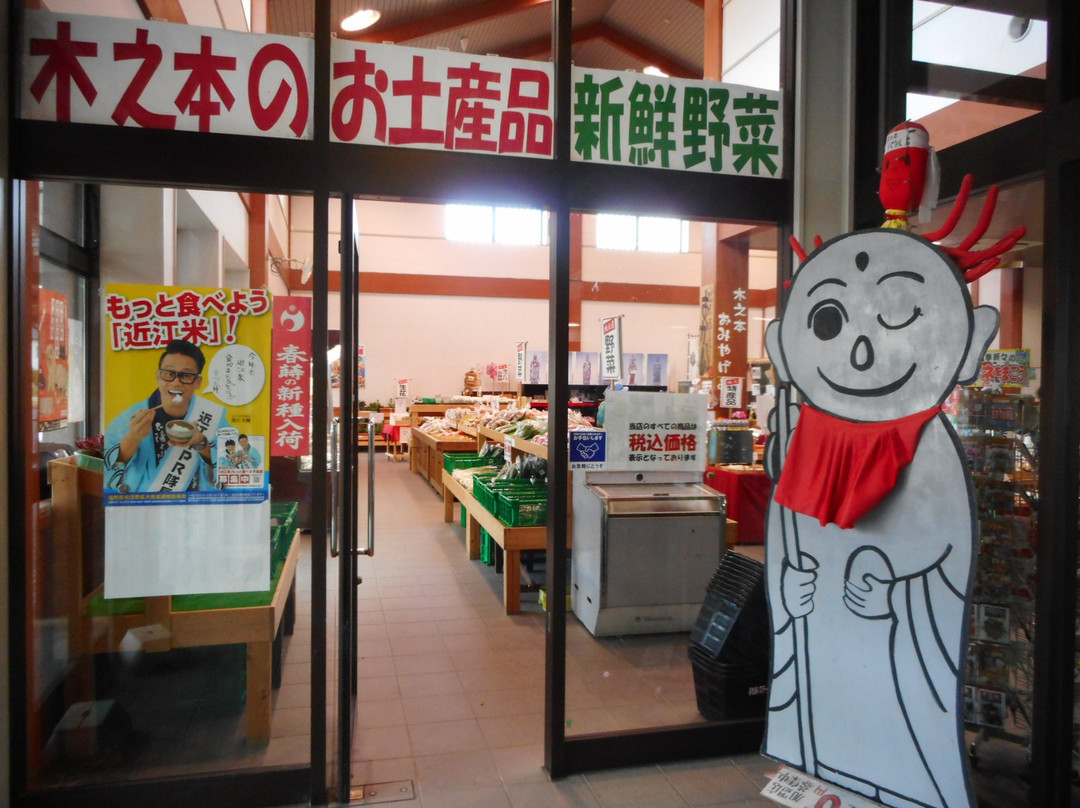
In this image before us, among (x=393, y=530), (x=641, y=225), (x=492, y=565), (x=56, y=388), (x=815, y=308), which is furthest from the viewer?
(x=393, y=530)

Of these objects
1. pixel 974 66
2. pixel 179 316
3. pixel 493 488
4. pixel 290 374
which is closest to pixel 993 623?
pixel 974 66

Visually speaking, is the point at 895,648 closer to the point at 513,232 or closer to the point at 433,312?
the point at 433,312

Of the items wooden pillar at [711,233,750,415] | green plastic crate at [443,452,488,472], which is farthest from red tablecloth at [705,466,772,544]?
green plastic crate at [443,452,488,472]

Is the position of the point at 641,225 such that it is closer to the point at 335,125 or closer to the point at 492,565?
the point at 335,125

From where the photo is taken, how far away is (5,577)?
2.41m

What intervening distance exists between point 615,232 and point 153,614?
2.30 meters

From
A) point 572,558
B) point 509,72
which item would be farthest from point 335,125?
point 572,558

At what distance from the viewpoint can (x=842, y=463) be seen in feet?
7.23

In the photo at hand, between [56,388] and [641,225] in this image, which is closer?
[56,388]

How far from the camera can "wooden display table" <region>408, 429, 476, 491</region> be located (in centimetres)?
918

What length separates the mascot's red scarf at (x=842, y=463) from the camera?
6.84 feet

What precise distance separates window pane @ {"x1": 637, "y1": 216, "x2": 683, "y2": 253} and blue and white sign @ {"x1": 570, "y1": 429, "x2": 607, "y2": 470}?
90cm

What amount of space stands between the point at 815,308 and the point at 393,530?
583cm

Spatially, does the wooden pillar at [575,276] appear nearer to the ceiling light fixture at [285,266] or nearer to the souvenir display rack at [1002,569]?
the ceiling light fixture at [285,266]
